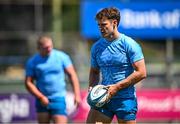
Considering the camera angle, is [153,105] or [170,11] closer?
[153,105]

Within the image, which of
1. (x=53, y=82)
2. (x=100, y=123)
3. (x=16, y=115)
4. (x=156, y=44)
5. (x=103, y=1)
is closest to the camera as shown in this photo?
(x=100, y=123)

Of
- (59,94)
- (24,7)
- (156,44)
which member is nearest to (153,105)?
(59,94)

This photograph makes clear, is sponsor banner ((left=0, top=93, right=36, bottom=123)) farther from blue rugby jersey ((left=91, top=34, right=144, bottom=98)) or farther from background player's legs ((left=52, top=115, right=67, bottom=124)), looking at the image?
blue rugby jersey ((left=91, top=34, right=144, bottom=98))

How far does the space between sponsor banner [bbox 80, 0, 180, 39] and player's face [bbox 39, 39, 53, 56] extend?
9.99 metres

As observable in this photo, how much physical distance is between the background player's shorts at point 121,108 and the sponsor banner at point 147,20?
13.1m

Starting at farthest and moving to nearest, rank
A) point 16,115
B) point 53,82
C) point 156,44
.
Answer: point 156,44 → point 16,115 → point 53,82

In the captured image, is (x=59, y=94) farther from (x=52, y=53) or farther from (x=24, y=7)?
(x=24, y=7)

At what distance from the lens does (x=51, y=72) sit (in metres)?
11.8

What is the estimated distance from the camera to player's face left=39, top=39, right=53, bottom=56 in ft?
37.3

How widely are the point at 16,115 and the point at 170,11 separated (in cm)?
775

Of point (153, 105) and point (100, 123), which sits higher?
point (100, 123)

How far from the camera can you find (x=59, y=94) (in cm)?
1181

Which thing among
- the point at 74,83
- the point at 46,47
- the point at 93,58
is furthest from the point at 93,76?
the point at 74,83

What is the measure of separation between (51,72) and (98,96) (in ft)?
11.8
